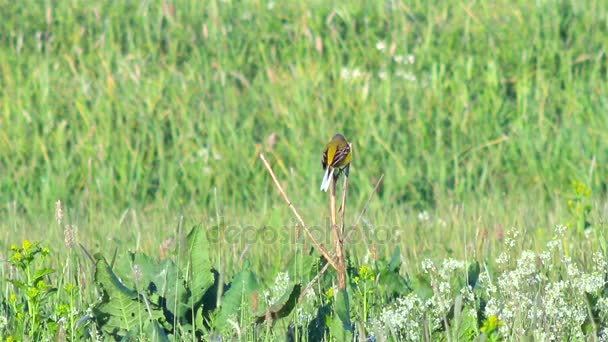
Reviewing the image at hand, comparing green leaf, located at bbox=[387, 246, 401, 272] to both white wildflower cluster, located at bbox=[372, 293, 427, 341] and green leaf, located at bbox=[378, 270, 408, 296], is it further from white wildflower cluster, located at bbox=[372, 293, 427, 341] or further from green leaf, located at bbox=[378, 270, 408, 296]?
white wildflower cluster, located at bbox=[372, 293, 427, 341]

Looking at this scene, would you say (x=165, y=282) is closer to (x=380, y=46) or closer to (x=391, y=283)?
(x=391, y=283)

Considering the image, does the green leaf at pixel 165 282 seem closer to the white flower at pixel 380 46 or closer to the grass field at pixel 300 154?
the grass field at pixel 300 154

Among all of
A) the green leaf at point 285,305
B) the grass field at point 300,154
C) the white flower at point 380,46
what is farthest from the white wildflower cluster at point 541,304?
the white flower at point 380,46

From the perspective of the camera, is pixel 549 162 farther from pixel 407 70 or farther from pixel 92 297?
pixel 92 297

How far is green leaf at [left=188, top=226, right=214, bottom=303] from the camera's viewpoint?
112 inches

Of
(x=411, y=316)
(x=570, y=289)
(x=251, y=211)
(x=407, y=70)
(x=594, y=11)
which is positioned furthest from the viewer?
(x=594, y=11)

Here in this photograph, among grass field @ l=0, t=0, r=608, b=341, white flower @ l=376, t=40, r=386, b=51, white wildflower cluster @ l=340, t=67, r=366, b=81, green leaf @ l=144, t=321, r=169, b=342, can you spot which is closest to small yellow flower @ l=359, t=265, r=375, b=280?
grass field @ l=0, t=0, r=608, b=341

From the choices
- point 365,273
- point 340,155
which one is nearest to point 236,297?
point 365,273

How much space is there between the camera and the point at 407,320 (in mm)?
2812

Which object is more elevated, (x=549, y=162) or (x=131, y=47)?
(x=131, y=47)

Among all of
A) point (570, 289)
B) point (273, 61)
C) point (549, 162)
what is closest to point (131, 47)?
point (273, 61)

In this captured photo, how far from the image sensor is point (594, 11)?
769cm

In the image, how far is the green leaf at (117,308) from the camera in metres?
2.70

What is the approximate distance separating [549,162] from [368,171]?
43.2 inches
